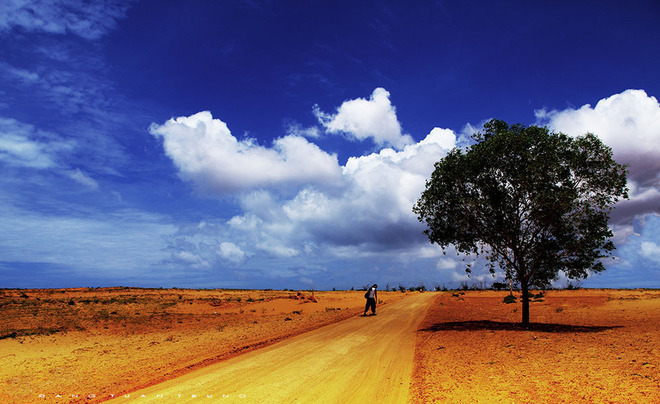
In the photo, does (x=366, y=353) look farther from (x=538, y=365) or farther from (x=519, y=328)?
(x=519, y=328)

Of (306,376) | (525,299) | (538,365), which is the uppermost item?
(525,299)

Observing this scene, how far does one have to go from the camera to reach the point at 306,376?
1258 cm

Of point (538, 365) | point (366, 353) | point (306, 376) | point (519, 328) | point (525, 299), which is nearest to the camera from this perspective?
point (306, 376)

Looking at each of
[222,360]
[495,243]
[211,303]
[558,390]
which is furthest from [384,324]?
[211,303]

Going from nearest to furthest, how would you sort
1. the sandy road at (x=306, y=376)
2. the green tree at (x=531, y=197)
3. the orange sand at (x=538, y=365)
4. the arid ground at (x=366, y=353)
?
1. the orange sand at (x=538, y=365)
2. the sandy road at (x=306, y=376)
3. the arid ground at (x=366, y=353)
4. the green tree at (x=531, y=197)

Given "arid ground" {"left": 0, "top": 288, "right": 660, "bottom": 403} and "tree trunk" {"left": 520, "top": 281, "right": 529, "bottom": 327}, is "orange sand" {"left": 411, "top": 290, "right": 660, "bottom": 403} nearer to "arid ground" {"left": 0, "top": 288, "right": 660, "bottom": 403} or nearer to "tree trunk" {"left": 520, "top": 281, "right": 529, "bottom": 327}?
"arid ground" {"left": 0, "top": 288, "right": 660, "bottom": 403}

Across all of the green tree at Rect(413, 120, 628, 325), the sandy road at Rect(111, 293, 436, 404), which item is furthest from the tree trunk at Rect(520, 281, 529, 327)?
the sandy road at Rect(111, 293, 436, 404)

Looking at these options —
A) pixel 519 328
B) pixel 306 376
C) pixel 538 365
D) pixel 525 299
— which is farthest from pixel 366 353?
pixel 525 299

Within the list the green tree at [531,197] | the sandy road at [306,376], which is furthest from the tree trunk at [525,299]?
the sandy road at [306,376]

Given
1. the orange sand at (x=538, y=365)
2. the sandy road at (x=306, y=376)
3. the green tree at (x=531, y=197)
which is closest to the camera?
the orange sand at (x=538, y=365)

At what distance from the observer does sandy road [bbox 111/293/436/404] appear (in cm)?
1046

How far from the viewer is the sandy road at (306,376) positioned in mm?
10461

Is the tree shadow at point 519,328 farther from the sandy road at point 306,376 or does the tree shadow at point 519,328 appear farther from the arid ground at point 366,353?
the sandy road at point 306,376

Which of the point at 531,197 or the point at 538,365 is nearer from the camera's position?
the point at 538,365
